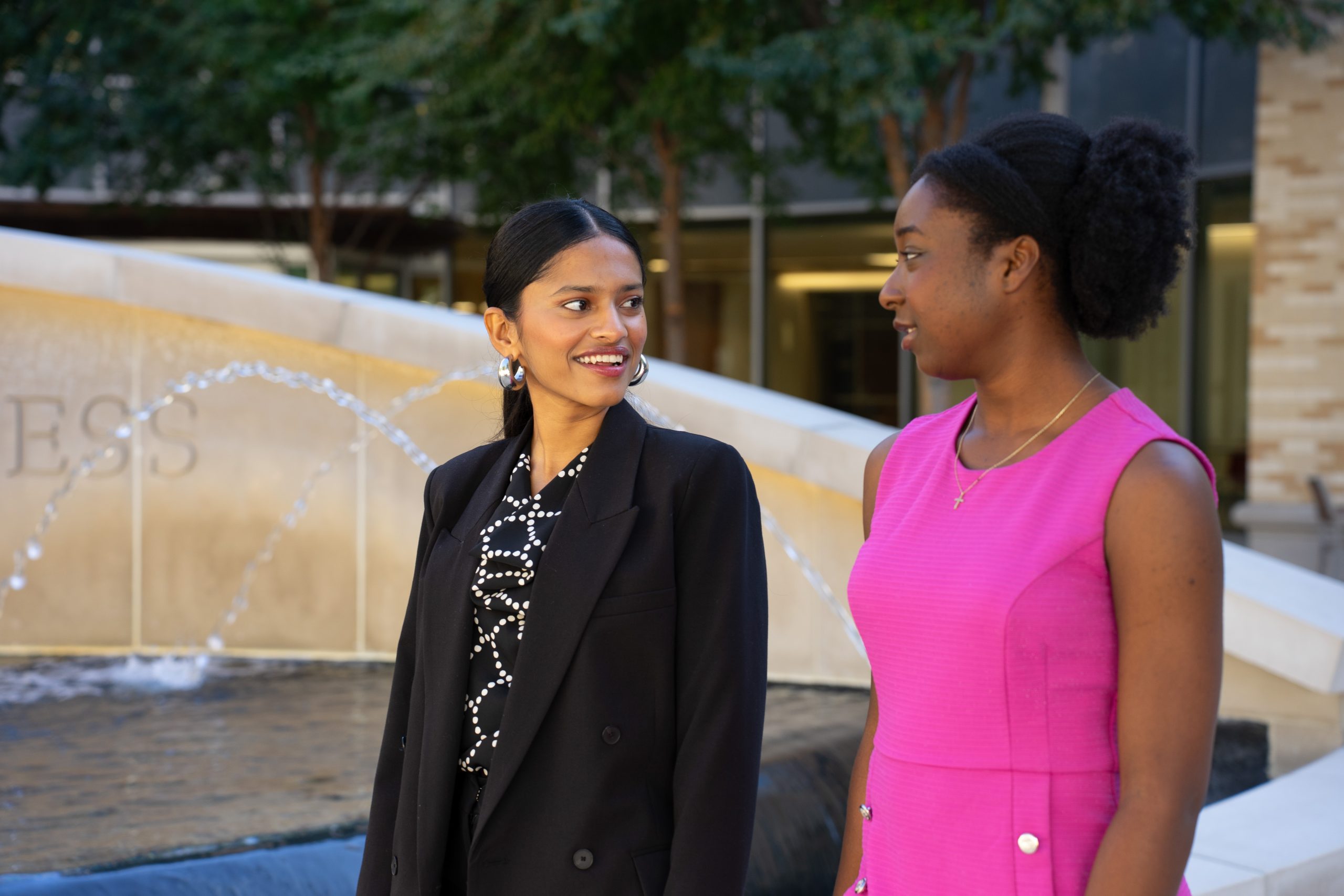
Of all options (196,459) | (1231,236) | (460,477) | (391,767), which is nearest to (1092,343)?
(1231,236)

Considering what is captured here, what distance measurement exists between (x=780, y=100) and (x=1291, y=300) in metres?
5.02

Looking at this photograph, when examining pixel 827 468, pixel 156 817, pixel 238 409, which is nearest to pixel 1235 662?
pixel 827 468

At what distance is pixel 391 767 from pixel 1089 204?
→ 1.50 metres

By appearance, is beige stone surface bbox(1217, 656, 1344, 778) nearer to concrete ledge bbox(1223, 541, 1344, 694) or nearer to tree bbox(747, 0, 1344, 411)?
concrete ledge bbox(1223, 541, 1344, 694)

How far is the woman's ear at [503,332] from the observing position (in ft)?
8.13

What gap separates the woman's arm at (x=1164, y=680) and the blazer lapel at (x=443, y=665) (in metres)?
1.02

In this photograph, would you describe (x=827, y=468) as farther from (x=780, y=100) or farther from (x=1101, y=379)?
(x=780, y=100)

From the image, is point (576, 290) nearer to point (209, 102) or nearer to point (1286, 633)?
point (1286, 633)

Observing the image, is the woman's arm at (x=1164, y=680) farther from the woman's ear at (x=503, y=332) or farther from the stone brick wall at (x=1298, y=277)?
the stone brick wall at (x=1298, y=277)

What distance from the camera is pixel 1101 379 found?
6.21 ft

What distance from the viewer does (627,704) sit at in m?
2.16

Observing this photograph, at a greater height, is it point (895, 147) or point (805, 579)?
point (895, 147)

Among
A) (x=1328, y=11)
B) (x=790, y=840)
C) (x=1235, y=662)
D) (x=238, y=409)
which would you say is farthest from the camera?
(x=1328, y=11)

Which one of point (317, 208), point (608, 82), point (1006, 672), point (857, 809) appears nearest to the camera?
point (1006, 672)
